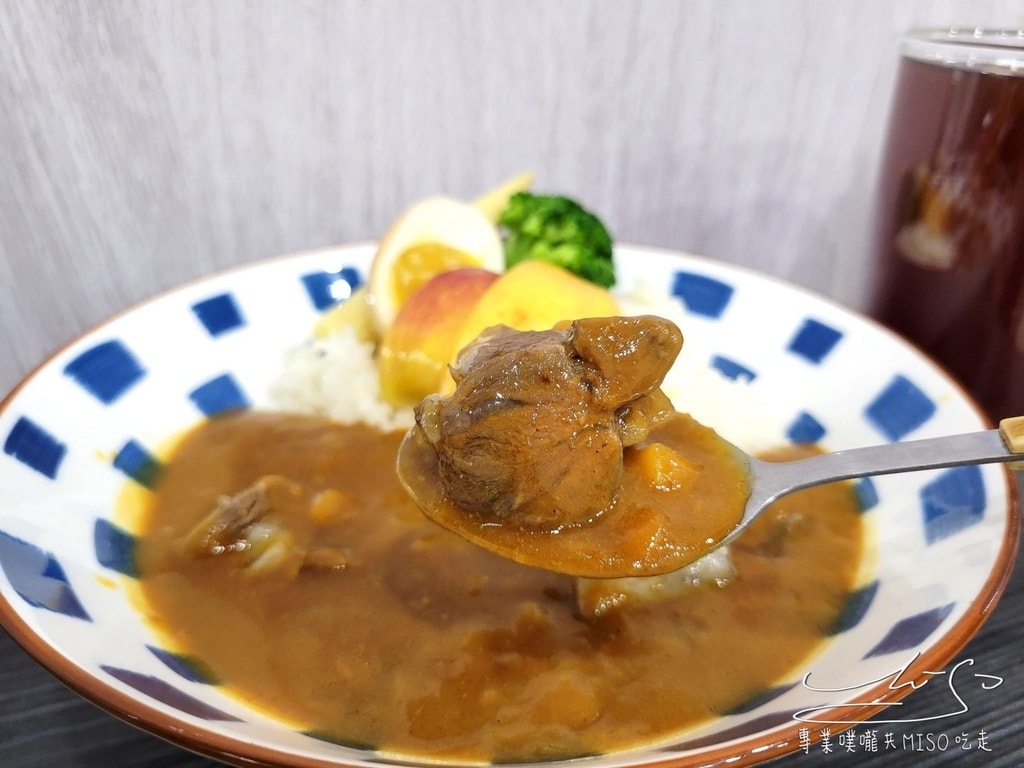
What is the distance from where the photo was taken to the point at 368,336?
7.59 feet

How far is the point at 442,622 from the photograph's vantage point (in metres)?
1.30

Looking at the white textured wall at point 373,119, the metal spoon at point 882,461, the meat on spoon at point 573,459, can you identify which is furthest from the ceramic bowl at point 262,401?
the white textured wall at point 373,119

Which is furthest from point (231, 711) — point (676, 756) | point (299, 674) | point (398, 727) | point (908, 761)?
point (908, 761)

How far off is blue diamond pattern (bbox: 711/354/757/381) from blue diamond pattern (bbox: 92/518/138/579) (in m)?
1.59

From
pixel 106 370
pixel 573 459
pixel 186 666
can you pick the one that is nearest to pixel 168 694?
pixel 186 666

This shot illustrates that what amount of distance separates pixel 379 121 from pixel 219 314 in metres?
0.97

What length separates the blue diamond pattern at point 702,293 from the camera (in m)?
2.28

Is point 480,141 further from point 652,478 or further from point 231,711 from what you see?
point 231,711

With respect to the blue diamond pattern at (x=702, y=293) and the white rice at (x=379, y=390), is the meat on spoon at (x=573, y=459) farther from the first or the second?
the blue diamond pattern at (x=702, y=293)

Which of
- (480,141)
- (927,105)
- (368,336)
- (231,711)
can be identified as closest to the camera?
(231,711)

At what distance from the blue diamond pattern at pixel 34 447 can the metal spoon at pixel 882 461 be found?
1302 millimetres

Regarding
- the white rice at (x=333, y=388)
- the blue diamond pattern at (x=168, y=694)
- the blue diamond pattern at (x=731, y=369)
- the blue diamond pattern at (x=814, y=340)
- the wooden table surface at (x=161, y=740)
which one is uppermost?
the blue diamond pattern at (x=814, y=340)

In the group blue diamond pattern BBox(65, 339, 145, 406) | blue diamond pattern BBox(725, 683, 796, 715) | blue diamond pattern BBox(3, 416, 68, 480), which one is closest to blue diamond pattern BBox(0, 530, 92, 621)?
blue diamond pattern BBox(3, 416, 68, 480)

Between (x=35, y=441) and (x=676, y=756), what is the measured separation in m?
1.36
